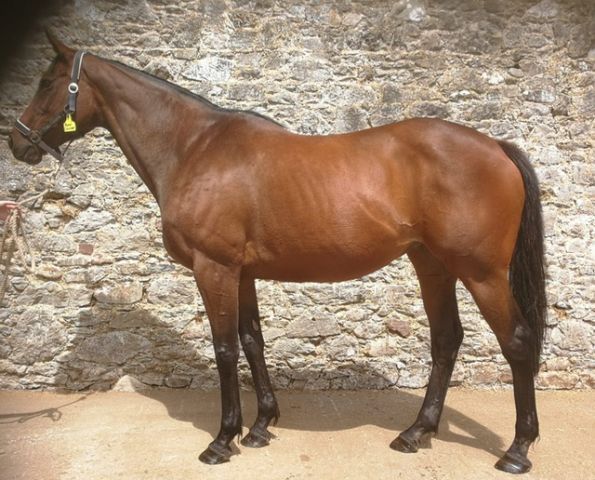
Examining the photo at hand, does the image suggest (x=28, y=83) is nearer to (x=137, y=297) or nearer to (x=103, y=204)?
(x=103, y=204)

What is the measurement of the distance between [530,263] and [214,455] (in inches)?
83.6

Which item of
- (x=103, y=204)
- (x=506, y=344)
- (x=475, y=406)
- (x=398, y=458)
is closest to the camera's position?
(x=506, y=344)

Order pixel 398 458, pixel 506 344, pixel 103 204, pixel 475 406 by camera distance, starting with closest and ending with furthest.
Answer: pixel 506 344 → pixel 398 458 → pixel 475 406 → pixel 103 204

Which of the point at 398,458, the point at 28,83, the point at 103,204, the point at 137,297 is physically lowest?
the point at 398,458

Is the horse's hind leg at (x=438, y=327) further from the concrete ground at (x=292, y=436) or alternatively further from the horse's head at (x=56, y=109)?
the horse's head at (x=56, y=109)

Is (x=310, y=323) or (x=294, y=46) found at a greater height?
(x=294, y=46)

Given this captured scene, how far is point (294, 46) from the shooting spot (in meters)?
4.22

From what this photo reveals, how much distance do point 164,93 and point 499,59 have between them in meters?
2.90

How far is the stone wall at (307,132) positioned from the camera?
410 centimetres

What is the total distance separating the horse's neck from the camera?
3025mm

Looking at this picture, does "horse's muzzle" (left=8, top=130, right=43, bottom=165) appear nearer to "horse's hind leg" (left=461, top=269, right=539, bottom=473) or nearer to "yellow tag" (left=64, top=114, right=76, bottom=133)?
"yellow tag" (left=64, top=114, right=76, bottom=133)

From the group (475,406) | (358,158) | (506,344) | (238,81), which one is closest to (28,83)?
(238,81)

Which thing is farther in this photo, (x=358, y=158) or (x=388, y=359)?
(x=388, y=359)

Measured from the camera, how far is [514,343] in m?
2.74
